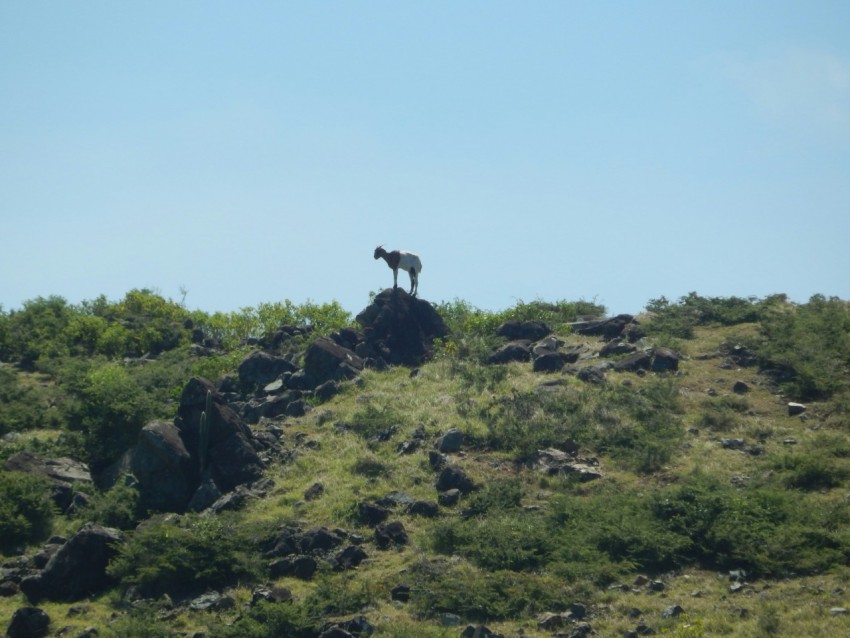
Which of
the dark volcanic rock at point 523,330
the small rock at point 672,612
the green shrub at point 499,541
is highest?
the dark volcanic rock at point 523,330

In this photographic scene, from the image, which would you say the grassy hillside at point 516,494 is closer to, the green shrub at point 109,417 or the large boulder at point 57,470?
the green shrub at point 109,417

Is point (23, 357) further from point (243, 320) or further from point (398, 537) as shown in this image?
point (398, 537)

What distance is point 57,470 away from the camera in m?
29.4

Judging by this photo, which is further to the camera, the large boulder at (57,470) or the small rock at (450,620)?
the large boulder at (57,470)

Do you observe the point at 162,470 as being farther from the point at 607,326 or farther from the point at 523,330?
the point at 607,326

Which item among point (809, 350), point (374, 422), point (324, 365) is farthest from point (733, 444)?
point (324, 365)

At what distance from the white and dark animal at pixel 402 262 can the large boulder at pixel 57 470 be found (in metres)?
12.8

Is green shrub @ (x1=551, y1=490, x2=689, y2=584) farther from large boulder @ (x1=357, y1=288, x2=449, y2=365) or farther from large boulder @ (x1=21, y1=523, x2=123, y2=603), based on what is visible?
large boulder @ (x1=357, y1=288, x2=449, y2=365)

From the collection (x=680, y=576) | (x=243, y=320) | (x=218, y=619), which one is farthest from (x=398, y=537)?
(x=243, y=320)

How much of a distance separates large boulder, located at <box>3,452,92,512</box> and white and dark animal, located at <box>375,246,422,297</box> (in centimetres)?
1280

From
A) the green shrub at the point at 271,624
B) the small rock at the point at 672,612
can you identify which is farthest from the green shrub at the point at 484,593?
the green shrub at the point at 271,624

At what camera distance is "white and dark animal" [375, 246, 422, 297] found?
126 ft

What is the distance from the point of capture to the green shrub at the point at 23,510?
88.2 ft

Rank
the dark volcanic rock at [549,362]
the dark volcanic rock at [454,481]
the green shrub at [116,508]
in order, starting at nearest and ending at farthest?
the dark volcanic rock at [454,481], the green shrub at [116,508], the dark volcanic rock at [549,362]
